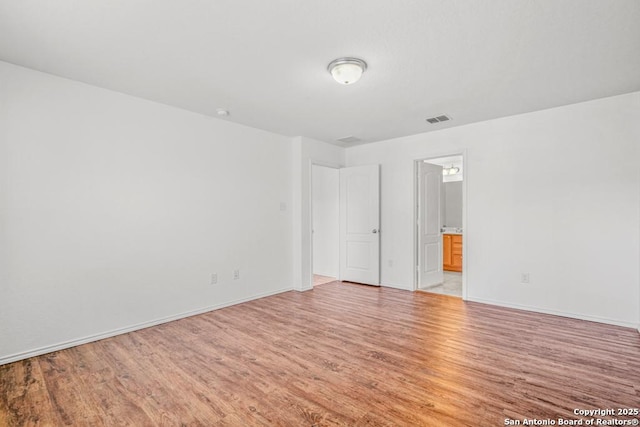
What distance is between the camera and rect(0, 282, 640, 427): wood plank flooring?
195 centimetres

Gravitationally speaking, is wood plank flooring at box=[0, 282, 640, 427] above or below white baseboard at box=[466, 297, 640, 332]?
below

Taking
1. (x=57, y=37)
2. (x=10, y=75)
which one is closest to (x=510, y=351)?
(x=57, y=37)

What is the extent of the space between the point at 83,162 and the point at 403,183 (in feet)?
14.0

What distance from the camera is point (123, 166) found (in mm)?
3318

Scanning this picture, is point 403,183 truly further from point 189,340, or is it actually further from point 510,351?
point 189,340

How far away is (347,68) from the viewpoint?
8.52 ft

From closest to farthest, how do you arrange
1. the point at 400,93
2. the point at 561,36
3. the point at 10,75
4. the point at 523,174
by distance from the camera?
the point at 561,36 < the point at 10,75 < the point at 400,93 < the point at 523,174

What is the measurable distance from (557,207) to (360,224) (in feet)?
9.39

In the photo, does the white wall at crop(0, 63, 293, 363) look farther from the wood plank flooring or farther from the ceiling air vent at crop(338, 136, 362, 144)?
the ceiling air vent at crop(338, 136, 362, 144)

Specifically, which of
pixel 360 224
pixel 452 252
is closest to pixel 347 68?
pixel 360 224

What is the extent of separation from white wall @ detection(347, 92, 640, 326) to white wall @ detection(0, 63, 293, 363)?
10.5ft

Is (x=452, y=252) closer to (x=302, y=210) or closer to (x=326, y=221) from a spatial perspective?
Answer: (x=326, y=221)

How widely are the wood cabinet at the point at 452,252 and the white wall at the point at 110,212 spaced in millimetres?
4366

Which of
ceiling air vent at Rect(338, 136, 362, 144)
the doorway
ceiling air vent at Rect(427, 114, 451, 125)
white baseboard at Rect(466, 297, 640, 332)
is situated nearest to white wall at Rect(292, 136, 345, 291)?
the doorway
